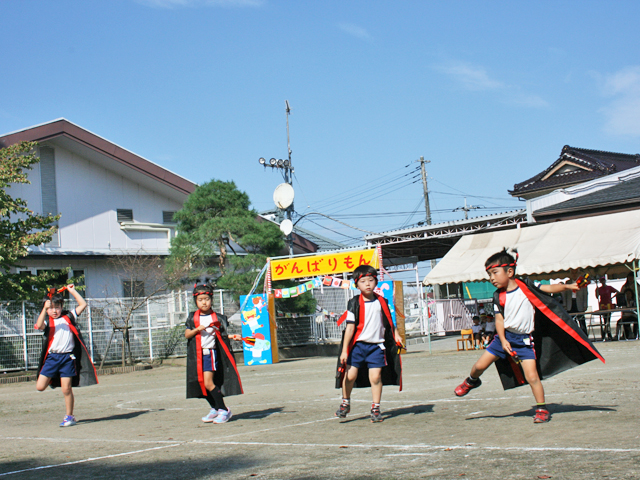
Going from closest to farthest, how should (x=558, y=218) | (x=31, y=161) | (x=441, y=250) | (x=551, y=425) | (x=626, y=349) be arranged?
(x=551, y=425) < (x=626, y=349) < (x=31, y=161) < (x=558, y=218) < (x=441, y=250)

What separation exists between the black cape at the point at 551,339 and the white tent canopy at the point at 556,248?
947cm

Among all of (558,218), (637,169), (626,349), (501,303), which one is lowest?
(626,349)

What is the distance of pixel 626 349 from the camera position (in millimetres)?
14617

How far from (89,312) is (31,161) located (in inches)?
186

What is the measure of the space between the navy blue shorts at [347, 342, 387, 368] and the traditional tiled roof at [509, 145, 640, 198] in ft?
92.2

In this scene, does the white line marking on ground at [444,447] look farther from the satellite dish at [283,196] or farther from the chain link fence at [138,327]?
the satellite dish at [283,196]

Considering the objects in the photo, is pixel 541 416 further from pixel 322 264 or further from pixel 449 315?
pixel 449 315

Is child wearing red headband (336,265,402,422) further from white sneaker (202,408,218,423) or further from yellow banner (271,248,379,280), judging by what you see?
yellow banner (271,248,379,280)

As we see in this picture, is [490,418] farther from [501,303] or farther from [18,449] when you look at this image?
[18,449]

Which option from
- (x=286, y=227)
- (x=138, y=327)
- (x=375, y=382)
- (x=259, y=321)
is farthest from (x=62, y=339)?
(x=286, y=227)

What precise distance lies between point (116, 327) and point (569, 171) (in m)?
23.3

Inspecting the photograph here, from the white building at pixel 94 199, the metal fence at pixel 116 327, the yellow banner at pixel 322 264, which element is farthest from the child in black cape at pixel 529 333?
the white building at pixel 94 199

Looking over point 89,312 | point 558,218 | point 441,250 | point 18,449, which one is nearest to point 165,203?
point 89,312

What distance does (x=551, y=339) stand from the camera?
6469 mm
